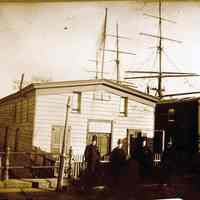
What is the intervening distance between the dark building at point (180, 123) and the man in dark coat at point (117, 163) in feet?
2.57

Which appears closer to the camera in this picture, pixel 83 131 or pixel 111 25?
pixel 111 25

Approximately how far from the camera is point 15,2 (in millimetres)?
4656

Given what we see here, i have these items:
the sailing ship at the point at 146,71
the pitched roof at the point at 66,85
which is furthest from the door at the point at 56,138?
the sailing ship at the point at 146,71

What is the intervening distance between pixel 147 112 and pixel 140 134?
488 millimetres

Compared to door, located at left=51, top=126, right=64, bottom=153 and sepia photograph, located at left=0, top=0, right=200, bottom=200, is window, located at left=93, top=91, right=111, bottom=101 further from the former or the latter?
door, located at left=51, top=126, right=64, bottom=153

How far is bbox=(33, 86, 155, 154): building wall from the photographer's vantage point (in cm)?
510

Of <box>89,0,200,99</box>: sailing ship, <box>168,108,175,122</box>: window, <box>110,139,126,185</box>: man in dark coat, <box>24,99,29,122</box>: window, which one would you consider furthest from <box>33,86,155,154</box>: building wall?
<box>168,108,175,122</box>: window

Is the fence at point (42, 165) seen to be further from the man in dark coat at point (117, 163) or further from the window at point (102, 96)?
the window at point (102, 96)

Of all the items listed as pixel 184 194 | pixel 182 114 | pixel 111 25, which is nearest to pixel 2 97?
pixel 111 25

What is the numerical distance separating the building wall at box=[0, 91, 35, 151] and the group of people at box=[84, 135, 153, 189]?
96 centimetres

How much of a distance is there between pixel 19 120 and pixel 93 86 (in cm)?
136

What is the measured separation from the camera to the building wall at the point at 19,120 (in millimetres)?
5289

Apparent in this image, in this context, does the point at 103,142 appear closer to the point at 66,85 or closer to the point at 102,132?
the point at 102,132

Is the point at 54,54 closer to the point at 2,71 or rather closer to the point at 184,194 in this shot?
the point at 2,71
